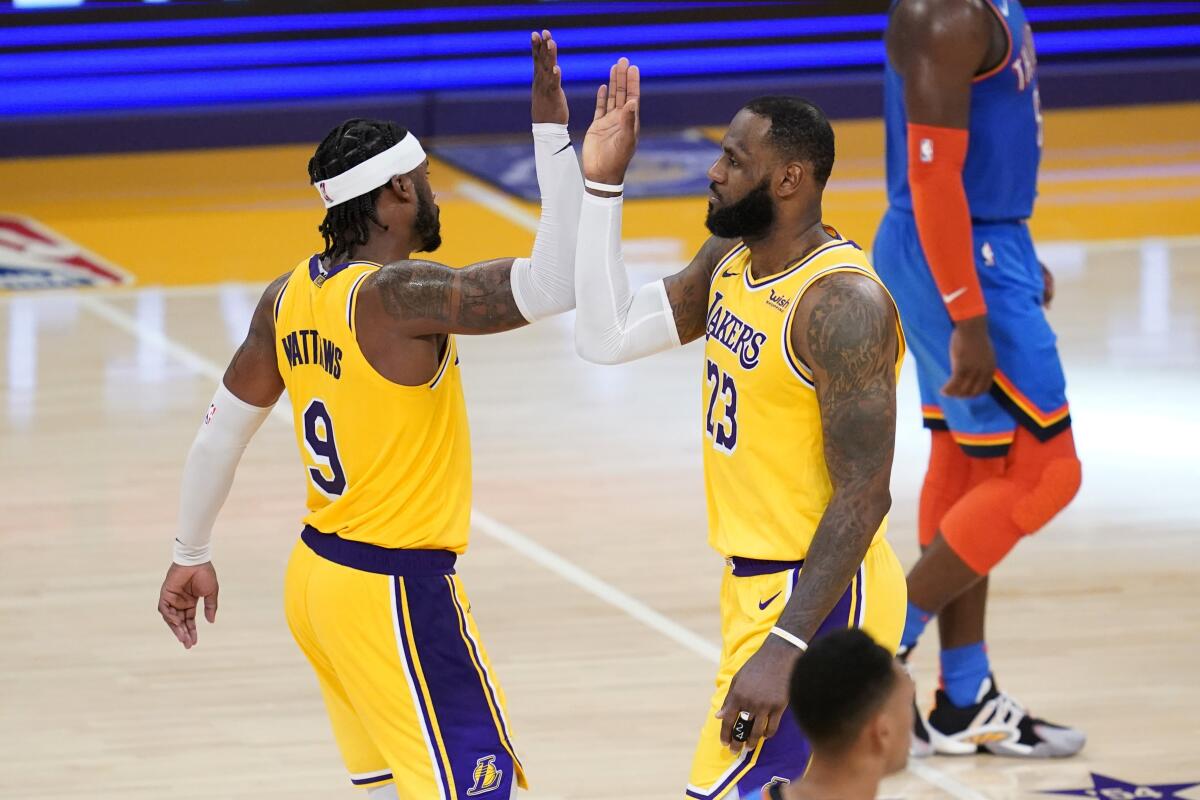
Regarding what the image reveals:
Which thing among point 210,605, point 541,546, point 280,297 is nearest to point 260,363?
point 280,297

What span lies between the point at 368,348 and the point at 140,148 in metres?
11.1

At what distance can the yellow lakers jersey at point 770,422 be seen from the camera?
3402mm

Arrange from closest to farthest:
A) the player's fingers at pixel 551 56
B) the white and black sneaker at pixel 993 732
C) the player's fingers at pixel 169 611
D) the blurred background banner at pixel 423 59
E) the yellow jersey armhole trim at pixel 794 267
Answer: the yellow jersey armhole trim at pixel 794 267
the player's fingers at pixel 551 56
the player's fingers at pixel 169 611
the white and black sneaker at pixel 993 732
the blurred background banner at pixel 423 59

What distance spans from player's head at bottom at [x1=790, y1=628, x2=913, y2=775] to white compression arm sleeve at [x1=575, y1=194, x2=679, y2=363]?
1.04 m

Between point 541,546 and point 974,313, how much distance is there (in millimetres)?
2436

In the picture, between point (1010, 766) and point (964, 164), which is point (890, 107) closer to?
point (964, 164)

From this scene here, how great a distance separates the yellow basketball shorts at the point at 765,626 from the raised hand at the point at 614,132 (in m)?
0.74

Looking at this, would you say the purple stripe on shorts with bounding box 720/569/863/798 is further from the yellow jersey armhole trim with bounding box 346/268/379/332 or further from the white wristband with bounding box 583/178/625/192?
the yellow jersey armhole trim with bounding box 346/268/379/332

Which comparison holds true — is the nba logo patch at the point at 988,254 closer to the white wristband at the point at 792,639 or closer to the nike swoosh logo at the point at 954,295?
the nike swoosh logo at the point at 954,295

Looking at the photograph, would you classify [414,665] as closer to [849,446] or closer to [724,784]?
[724,784]

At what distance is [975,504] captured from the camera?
4.95 m

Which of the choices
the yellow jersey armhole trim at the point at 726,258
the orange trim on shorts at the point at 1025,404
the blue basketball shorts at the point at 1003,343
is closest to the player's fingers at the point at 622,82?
the yellow jersey armhole trim at the point at 726,258

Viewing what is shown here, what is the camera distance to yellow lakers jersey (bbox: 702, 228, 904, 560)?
3402 millimetres

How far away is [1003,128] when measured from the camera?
490 centimetres
